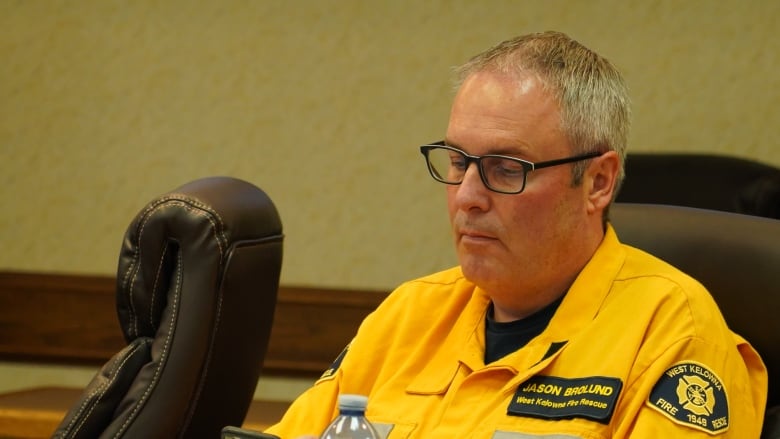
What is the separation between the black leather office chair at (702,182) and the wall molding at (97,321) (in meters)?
1.15

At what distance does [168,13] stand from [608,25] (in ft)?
5.43

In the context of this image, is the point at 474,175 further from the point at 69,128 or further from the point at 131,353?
the point at 69,128

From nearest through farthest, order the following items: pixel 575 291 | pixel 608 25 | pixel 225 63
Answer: pixel 575 291 → pixel 608 25 → pixel 225 63

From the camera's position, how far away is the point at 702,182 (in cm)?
342

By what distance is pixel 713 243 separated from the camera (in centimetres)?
184

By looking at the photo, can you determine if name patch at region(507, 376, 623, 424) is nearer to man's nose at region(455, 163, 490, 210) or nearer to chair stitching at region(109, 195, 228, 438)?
man's nose at region(455, 163, 490, 210)

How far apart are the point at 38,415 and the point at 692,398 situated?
2545mm

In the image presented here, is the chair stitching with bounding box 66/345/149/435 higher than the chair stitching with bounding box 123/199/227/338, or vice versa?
the chair stitching with bounding box 123/199/227/338

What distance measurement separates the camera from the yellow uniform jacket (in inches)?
62.3

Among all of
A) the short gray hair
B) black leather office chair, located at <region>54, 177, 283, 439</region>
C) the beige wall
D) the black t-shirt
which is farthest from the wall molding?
the short gray hair

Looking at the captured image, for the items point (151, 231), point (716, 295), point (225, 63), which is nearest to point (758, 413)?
point (716, 295)

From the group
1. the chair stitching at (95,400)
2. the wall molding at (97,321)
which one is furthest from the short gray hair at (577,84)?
the wall molding at (97,321)

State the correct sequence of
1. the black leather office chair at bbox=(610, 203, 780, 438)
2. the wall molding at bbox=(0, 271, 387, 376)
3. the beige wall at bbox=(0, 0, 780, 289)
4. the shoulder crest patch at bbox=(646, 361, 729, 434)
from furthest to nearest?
1. the wall molding at bbox=(0, 271, 387, 376)
2. the beige wall at bbox=(0, 0, 780, 289)
3. the black leather office chair at bbox=(610, 203, 780, 438)
4. the shoulder crest patch at bbox=(646, 361, 729, 434)

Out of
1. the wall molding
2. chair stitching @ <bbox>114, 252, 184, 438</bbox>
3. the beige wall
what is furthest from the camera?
the wall molding
